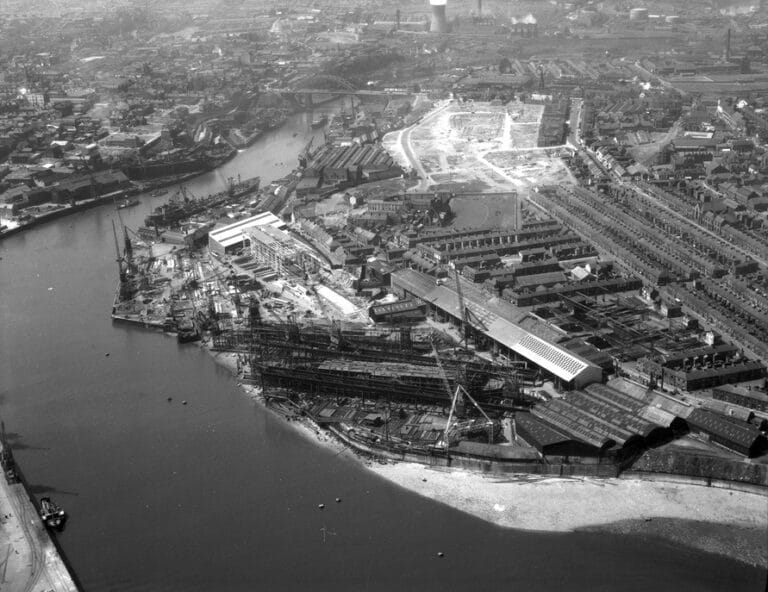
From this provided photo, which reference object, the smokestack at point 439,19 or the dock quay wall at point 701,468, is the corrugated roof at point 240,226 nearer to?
the dock quay wall at point 701,468

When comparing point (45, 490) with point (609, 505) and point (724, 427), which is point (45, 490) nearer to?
point (609, 505)

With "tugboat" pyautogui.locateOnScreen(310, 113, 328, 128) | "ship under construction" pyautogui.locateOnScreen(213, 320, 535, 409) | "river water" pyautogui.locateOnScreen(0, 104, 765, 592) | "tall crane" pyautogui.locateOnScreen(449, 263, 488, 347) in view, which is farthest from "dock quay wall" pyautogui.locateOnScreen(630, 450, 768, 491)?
"tugboat" pyautogui.locateOnScreen(310, 113, 328, 128)

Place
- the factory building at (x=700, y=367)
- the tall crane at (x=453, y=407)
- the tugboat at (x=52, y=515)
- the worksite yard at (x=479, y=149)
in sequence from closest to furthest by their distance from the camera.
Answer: the tugboat at (x=52, y=515), the tall crane at (x=453, y=407), the factory building at (x=700, y=367), the worksite yard at (x=479, y=149)

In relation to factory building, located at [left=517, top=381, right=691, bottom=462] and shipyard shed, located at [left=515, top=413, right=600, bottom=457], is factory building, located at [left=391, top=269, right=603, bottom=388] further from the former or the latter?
shipyard shed, located at [left=515, top=413, right=600, bottom=457]

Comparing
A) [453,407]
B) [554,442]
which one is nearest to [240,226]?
[453,407]

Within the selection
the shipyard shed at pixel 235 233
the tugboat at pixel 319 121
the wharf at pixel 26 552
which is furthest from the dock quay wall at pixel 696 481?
the tugboat at pixel 319 121

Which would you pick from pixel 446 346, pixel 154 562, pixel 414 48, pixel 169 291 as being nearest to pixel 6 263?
pixel 169 291

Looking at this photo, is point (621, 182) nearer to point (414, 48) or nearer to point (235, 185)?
point (235, 185)
